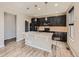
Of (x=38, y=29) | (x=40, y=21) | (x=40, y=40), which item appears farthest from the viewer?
(x=40, y=21)

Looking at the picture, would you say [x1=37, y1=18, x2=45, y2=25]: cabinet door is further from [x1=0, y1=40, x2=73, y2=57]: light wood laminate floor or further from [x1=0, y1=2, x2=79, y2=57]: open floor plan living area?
[x1=0, y1=40, x2=73, y2=57]: light wood laminate floor

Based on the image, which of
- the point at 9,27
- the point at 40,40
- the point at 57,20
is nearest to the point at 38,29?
the point at 57,20

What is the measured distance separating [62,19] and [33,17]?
3.11 m

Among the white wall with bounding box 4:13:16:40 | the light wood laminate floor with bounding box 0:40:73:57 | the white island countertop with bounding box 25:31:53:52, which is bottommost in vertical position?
the light wood laminate floor with bounding box 0:40:73:57

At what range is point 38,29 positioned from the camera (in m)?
6.25

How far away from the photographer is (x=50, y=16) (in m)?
6.65

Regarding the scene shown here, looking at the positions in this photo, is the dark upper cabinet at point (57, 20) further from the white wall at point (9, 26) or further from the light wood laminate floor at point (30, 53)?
the white wall at point (9, 26)

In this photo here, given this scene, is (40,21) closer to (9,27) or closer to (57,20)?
(57,20)

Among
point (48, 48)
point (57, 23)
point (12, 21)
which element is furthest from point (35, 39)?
point (12, 21)

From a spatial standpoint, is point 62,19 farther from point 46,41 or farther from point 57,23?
point 46,41

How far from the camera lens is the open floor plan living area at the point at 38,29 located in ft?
11.1

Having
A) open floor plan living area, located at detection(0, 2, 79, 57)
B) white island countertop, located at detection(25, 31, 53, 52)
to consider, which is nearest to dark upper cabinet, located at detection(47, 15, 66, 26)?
open floor plan living area, located at detection(0, 2, 79, 57)

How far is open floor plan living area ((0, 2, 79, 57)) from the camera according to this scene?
3381mm

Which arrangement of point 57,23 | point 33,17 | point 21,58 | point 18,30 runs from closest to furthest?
point 21,58
point 18,30
point 57,23
point 33,17
